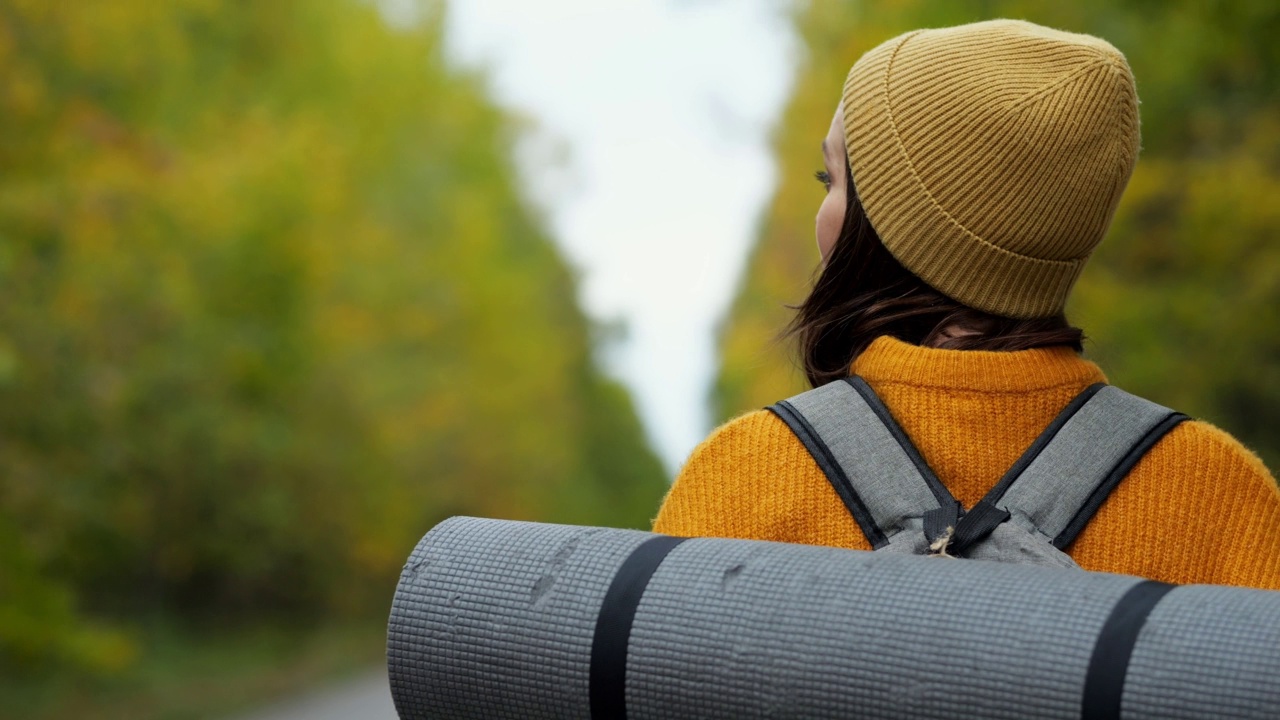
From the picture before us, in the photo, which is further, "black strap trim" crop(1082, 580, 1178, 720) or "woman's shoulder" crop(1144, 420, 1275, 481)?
Answer: "woman's shoulder" crop(1144, 420, 1275, 481)

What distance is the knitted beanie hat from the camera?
63.1 inches

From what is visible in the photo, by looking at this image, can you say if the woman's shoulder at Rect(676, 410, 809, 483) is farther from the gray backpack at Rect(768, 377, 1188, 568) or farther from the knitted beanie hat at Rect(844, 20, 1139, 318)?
the knitted beanie hat at Rect(844, 20, 1139, 318)

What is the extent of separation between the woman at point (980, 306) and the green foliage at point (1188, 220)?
240 inches

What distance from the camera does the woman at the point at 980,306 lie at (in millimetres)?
1539

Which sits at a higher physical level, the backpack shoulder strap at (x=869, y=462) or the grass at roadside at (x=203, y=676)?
the backpack shoulder strap at (x=869, y=462)

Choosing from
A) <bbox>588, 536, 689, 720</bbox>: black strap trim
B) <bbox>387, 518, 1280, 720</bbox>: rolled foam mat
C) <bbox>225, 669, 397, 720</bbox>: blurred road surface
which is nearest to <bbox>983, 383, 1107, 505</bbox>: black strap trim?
<bbox>387, 518, 1280, 720</bbox>: rolled foam mat

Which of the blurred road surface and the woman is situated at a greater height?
the woman

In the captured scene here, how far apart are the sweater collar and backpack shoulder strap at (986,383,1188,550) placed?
2.8 inches

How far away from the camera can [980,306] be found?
66.0 inches

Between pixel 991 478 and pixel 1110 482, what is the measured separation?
0.12 m

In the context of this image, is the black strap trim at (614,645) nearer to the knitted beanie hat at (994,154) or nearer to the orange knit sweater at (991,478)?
the orange knit sweater at (991,478)

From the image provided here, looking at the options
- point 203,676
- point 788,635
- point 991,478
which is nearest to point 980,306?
point 991,478

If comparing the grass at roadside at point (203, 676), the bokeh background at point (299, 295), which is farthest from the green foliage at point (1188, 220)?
the grass at roadside at point (203, 676)

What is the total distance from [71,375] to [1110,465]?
41.0 feet
